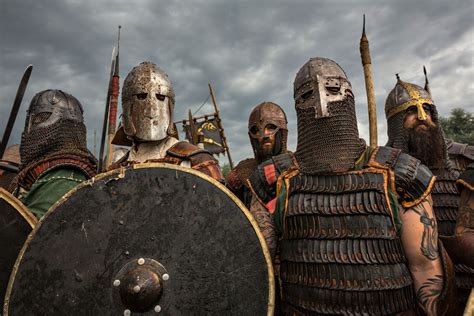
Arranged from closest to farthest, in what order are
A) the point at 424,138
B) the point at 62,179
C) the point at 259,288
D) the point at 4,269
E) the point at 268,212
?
the point at 259,288
the point at 4,269
the point at 268,212
the point at 62,179
the point at 424,138

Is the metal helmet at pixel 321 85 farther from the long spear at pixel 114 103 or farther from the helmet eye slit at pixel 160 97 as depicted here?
the long spear at pixel 114 103

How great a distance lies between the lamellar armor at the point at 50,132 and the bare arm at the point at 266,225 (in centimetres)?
176

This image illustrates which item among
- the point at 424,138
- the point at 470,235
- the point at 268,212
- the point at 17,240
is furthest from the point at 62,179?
the point at 424,138

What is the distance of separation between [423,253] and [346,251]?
0.50 meters

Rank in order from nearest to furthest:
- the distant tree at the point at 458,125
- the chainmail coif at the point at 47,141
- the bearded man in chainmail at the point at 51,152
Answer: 1. the bearded man in chainmail at the point at 51,152
2. the chainmail coif at the point at 47,141
3. the distant tree at the point at 458,125

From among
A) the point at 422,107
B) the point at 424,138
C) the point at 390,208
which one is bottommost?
the point at 390,208

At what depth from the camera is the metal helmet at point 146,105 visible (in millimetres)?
3803

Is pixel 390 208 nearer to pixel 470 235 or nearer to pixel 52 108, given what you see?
pixel 470 235

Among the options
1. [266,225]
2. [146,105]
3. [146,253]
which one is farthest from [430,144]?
[146,253]

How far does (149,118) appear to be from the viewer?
3.81m

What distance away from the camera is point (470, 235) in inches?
89.6

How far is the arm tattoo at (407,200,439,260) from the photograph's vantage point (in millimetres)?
2029

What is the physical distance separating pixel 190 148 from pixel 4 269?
2.06m

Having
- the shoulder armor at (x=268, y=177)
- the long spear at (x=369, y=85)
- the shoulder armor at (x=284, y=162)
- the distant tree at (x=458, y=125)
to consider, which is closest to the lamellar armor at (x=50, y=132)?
the shoulder armor at (x=268, y=177)
